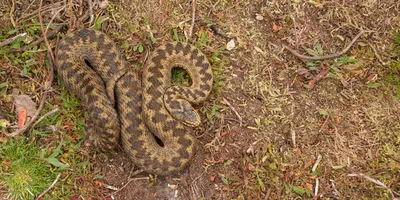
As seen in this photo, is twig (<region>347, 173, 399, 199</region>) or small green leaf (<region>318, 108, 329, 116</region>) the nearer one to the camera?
twig (<region>347, 173, 399, 199</region>)

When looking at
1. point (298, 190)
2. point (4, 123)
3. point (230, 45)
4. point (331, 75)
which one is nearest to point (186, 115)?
point (230, 45)

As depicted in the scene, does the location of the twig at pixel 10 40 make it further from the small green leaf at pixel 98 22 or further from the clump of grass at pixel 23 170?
the clump of grass at pixel 23 170

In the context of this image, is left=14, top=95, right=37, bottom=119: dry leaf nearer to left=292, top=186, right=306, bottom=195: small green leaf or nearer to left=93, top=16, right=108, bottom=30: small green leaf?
left=93, top=16, right=108, bottom=30: small green leaf

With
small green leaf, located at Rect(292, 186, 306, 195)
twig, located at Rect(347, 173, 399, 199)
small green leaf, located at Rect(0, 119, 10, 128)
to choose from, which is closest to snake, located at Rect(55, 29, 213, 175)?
small green leaf, located at Rect(0, 119, 10, 128)

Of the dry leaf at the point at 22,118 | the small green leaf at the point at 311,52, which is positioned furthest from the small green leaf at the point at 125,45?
the small green leaf at the point at 311,52

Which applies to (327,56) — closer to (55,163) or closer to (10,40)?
(55,163)

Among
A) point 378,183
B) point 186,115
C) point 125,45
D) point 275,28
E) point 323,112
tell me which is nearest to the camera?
point 378,183

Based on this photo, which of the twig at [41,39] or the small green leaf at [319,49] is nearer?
the twig at [41,39]
